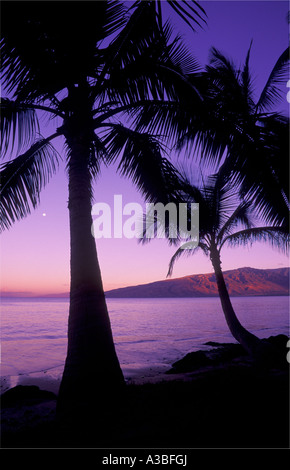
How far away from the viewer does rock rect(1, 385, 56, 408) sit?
547 centimetres

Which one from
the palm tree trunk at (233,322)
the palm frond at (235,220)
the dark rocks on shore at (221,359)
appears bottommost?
the dark rocks on shore at (221,359)

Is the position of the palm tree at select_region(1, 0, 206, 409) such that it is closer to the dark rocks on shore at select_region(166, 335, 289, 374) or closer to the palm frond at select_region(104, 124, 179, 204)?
the palm frond at select_region(104, 124, 179, 204)

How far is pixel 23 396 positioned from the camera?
5.68 meters

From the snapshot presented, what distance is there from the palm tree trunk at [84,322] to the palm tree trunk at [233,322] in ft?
17.8

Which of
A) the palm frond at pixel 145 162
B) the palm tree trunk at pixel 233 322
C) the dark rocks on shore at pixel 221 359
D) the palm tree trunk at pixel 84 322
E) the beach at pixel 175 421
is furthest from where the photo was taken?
the palm tree trunk at pixel 233 322

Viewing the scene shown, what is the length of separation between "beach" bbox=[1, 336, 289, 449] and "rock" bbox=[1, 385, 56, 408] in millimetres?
629

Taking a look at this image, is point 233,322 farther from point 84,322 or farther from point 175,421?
point 84,322

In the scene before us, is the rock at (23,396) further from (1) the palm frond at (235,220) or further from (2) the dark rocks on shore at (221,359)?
(1) the palm frond at (235,220)

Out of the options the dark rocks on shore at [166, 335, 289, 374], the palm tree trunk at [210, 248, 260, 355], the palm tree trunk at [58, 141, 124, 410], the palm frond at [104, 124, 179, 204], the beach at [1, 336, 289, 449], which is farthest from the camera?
the palm tree trunk at [210, 248, 260, 355]

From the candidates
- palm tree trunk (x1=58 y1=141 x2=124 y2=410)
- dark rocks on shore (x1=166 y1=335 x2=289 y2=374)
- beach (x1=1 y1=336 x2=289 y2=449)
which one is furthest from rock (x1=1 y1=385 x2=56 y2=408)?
dark rocks on shore (x1=166 y1=335 x2=289 y2=374)

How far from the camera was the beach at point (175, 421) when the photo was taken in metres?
2.79

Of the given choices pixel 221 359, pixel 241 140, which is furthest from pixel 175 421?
pixel 221 359

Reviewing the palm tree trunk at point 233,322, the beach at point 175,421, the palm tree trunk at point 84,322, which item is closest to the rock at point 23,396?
the beach at point 175,421

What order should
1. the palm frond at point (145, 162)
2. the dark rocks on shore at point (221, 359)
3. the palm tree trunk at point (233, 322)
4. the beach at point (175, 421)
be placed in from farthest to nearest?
1. the palm tree trunk at point (233, 322)
2. the dark rocks on shore at point (221, 359)
3. the palm frond at point (145, 162)
4. the beach at point (175, 421)
